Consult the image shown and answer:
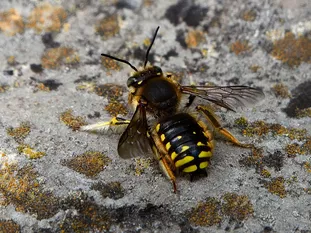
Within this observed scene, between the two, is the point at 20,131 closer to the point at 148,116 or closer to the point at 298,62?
the point at 148,116

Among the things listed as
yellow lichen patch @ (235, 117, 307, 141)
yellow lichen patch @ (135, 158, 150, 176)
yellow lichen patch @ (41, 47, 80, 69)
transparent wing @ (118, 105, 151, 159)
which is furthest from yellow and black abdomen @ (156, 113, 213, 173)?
yellow lichen patch @ (41, 47, 80, 69)

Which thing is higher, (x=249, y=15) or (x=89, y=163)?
(x=249, y=15)

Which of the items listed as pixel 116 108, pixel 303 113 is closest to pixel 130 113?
pixel 116 108

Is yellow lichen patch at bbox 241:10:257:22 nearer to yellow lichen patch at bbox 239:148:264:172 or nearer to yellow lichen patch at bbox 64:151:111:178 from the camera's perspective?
yellow lichen patch at bbox 239:148:264:172

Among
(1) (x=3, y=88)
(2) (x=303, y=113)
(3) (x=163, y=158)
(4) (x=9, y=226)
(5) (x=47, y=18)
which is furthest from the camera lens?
(5) (x=47, y=18)

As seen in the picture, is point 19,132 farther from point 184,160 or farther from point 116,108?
point 184,160

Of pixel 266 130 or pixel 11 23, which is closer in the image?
pixel 266 130

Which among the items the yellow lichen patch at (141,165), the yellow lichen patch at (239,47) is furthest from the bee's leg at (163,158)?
the yellow lichen patch at (239,47)
